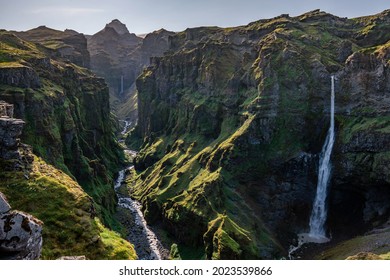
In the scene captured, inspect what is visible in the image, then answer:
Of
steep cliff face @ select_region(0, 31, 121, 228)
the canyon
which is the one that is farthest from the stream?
steep cliff face @ select_region(0, 31, 121, 228)

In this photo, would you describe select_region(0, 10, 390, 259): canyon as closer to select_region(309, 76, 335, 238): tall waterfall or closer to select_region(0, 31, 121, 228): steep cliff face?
select_region(0, 31, 121, 228): steep cliff face

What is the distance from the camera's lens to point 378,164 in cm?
10206

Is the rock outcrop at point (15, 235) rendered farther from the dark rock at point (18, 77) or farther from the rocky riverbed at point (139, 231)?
the dark rock at point (18, 77)

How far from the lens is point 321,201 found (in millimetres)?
112562

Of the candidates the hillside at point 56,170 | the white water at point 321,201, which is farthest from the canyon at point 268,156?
the white water at point 321,201

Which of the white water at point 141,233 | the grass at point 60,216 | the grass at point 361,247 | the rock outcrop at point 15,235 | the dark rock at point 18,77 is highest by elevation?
the dark rock at point 18,77

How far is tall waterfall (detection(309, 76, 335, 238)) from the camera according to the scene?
109875 mm

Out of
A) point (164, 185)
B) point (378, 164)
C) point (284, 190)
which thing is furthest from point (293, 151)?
point (164, 185)

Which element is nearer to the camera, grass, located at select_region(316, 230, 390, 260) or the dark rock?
grass, located at select_region(316, 230, 390, 260)

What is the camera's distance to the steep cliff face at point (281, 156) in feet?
340

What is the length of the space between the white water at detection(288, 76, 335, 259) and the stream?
4115cm

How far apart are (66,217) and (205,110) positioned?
121 meters

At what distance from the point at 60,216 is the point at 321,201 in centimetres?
8608

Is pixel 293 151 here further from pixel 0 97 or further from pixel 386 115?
pixel 0 97
